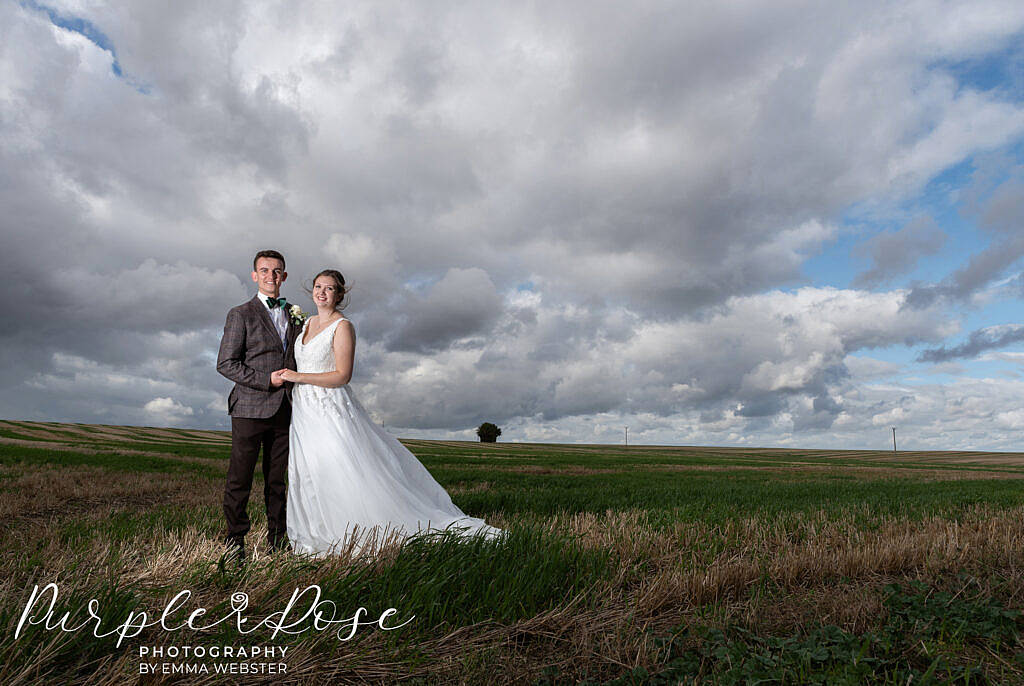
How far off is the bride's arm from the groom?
205 millimetres

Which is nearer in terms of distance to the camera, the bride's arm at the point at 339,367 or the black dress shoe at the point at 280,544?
the black dress shoe at the point at 280,544

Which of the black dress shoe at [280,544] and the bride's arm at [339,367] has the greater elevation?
the bride's arm at [339,367]

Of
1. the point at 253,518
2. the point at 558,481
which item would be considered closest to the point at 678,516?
the point at 253,518

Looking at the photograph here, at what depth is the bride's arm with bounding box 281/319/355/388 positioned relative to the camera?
6027mm

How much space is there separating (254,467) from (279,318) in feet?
5.67

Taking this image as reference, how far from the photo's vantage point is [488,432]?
11812 centimetres

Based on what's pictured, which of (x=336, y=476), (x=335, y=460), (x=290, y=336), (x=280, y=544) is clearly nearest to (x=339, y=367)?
(x=290, y=336)

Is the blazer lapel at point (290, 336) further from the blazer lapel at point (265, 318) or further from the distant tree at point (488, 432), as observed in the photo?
the distant tree at point (488, 432)

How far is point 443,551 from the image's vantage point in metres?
4.57

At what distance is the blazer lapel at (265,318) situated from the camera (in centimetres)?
631

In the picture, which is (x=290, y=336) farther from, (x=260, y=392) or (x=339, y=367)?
(x=339, y=367)

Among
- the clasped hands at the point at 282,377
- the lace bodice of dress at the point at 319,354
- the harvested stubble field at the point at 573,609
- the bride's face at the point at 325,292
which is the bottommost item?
the harvested stubble field at the point at 573,609

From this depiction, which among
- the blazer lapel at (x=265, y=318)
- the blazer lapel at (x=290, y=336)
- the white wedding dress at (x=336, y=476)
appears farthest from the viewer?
the blazer lapel at (x=290, y=336)

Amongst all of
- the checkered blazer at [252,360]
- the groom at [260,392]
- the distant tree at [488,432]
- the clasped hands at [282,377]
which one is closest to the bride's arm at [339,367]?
the clasped hands at [282,377]
